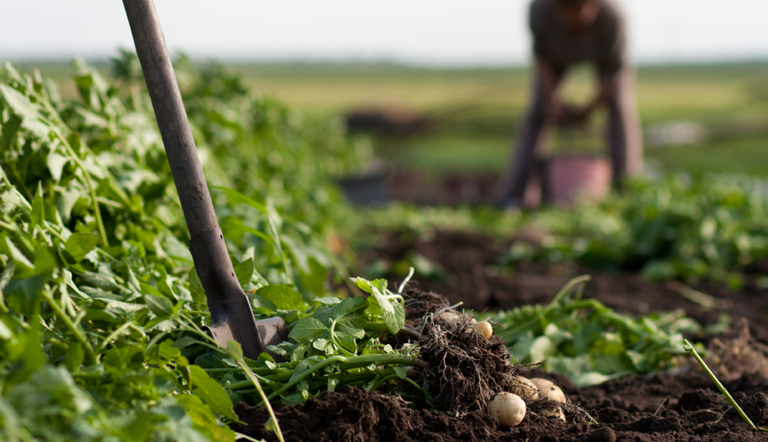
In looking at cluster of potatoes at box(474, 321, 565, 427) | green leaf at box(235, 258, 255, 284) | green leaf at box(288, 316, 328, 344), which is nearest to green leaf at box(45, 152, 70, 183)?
green leaf at box(235, 258, 255, 284)

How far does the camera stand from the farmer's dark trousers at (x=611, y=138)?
7.77 meters

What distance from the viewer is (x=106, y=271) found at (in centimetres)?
151

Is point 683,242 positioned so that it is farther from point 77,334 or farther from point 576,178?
point 77,334

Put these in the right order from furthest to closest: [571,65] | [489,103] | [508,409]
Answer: [489,103]
[571,65]
[508,409]

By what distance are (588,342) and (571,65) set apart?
6175mm

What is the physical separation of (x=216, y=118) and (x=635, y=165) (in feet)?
21.1

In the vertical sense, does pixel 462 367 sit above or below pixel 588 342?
above

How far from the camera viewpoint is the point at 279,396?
1.31 meters

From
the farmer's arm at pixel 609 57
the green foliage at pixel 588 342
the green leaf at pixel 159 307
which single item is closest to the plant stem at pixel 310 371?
the green leaf at pixel 159 307

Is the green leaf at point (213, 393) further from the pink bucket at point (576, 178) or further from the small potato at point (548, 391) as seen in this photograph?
the pink bucket at point (576, 178)

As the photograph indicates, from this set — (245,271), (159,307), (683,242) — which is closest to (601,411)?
(245,271)

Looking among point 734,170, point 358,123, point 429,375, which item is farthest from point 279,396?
point 358,123

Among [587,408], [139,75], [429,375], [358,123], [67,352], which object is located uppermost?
[139,75]

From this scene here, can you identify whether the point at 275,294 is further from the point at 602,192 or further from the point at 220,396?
the point at 602,192
